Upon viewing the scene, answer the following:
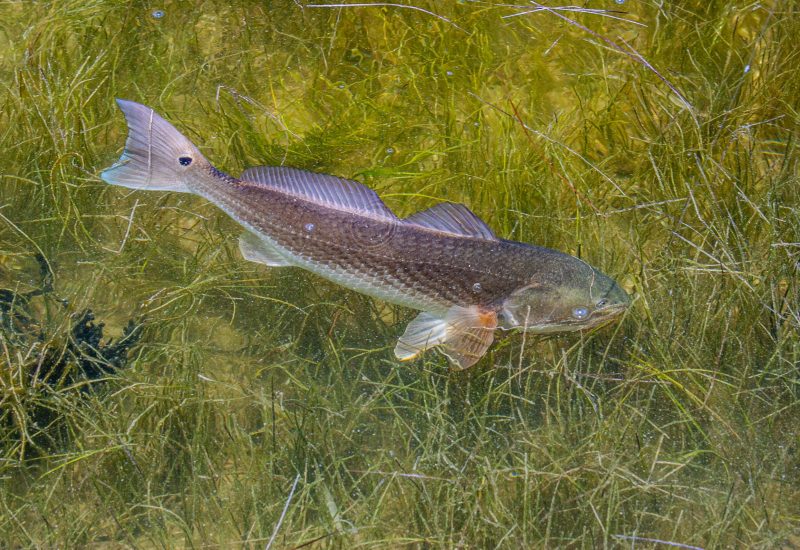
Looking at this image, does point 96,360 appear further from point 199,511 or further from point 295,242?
point 295,242

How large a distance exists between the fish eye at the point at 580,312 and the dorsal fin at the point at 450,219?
653 mm

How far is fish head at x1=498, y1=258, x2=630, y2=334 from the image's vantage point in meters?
3.80

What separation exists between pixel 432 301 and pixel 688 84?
2625 millimetres

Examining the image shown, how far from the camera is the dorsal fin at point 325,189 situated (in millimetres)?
3811

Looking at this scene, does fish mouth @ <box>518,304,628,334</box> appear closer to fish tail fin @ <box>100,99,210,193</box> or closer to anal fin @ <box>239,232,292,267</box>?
anal fin @ <box>239,232,292,267</box>

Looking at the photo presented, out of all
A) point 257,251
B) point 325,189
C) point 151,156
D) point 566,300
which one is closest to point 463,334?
point 566,300

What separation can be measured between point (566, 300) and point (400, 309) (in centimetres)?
107

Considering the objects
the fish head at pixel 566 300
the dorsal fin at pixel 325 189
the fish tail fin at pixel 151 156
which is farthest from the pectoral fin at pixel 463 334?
the fish tail fin at pixel 151 156

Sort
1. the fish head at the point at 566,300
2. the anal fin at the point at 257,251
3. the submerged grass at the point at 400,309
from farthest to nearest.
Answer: the anal fin at the point at 257,251 < the fish head at the point at 566,300 < the submerged grass at the point at 400,309

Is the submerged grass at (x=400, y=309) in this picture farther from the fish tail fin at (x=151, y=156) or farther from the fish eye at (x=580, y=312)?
the fish tail fin at (x=151, y=156)

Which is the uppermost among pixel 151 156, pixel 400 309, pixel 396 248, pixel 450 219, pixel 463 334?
pixel 151 156

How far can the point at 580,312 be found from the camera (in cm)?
383

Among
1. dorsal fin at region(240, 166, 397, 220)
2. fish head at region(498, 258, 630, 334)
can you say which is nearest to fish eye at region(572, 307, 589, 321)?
fish head at region(498, 258, 630, 334)

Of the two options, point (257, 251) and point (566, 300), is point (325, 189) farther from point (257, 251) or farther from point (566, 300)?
point (566, 300)
